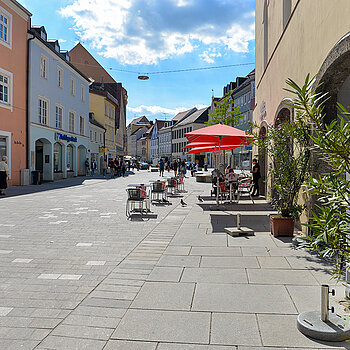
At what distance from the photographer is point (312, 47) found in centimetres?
735

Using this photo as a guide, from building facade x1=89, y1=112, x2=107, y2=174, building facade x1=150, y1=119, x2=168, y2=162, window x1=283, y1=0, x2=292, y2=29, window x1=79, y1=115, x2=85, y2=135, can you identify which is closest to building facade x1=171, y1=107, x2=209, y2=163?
building facade x1=150, y1=119, x2=168, y2=162

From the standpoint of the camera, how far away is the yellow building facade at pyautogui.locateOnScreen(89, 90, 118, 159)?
1759 inches

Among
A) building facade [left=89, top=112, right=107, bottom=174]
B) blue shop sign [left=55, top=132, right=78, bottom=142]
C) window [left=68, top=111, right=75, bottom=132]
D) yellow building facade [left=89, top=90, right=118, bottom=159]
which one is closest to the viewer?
blue shop sign [left=55, top=132, right=78, bottom=142]

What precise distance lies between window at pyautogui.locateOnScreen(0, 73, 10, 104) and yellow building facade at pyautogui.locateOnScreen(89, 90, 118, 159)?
2393 cm

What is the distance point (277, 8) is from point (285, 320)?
11.1m

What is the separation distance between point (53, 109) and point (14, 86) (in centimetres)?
581

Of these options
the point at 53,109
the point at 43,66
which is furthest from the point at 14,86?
the point at 53,109

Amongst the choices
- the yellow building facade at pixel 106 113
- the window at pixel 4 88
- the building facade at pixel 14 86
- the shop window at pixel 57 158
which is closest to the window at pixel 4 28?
the building facade at pixel 14 86

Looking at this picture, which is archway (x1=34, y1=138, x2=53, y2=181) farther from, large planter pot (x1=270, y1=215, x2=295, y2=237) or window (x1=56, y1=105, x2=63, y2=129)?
large planter pot (x1=270, y1=215, x2=295, y2=237)

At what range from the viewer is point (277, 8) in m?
11.9

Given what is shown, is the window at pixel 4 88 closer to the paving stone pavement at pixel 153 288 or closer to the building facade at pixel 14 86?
the building facade at pixel 14 86

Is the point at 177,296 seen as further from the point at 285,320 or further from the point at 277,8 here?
the point at 277,8

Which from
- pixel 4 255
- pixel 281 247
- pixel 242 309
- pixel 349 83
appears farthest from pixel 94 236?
pixel 349 83

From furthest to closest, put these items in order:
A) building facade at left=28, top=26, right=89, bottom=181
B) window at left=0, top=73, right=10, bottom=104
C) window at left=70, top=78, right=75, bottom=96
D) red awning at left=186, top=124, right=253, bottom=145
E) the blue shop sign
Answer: window at left=70, top=78, right=75, bottom=96
the blue shop sign
building facade at left=28, top=26, right=89, bottom=181
window at left=0, top=73, right=10, bottom=104
red awning at left=186, top=124, right=253, bottom=145
